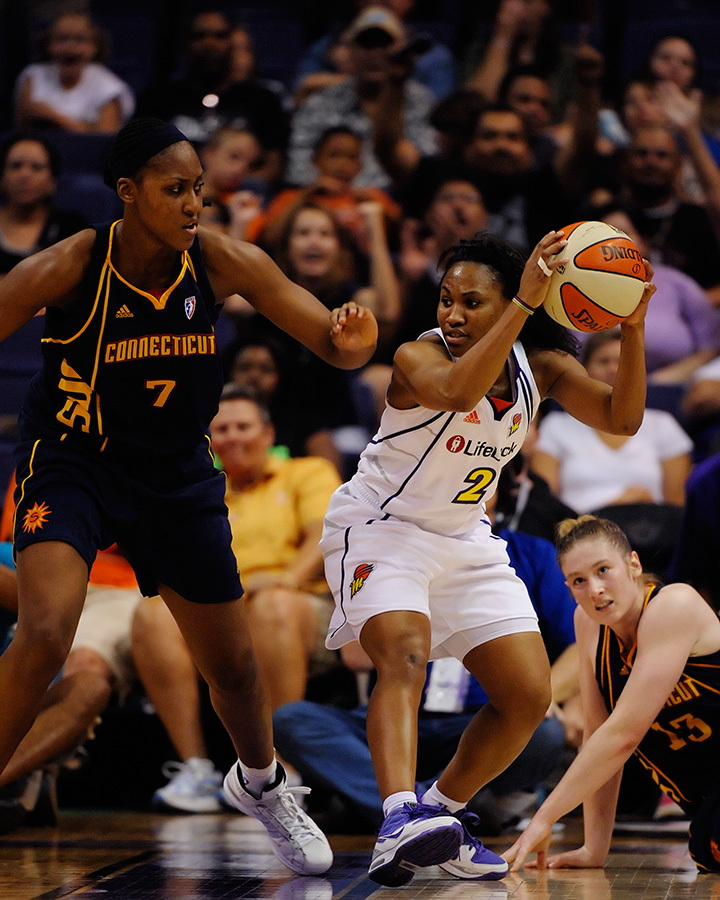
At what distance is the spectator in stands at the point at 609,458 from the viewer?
5906 millimetres

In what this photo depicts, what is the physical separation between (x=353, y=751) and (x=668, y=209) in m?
4.16

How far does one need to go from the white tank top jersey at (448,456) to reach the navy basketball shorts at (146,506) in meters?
0.46

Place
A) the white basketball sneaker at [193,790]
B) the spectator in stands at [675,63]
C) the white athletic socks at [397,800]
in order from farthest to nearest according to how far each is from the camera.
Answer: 1. the spectator in stands at [675,63]
2. the white basketball sneaker at [193,790]
3. the white athletic socks at [397,800]

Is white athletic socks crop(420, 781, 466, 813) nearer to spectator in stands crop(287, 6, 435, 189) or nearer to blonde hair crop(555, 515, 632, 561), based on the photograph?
blonde hair crop(555, 515, 632, 561)

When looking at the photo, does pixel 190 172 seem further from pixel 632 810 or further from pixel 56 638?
pixel 632 810

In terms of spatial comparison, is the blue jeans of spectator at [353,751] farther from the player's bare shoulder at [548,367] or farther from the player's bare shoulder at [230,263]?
the player's bare shoulder at [230,263]

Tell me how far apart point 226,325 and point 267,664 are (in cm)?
250

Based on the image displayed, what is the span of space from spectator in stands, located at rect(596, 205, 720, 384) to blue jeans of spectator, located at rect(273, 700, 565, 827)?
2.76 m

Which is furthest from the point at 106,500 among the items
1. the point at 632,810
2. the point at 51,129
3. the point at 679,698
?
the point at 51,129

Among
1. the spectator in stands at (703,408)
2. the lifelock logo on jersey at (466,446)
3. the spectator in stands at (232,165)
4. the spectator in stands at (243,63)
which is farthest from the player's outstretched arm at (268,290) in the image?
the spectator in stands at (243,63)

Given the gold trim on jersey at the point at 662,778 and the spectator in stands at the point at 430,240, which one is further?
the spectator in stands at the point at 430,240

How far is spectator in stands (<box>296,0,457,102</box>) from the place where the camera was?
335 inches

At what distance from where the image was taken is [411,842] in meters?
2.93

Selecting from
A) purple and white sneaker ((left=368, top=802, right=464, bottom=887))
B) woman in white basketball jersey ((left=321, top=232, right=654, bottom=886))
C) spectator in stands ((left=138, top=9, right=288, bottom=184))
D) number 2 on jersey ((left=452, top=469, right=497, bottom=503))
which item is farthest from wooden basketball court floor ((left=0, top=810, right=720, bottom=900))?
spectator in stands ((left=138, top=9, right=288, bottom=184))
